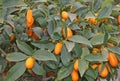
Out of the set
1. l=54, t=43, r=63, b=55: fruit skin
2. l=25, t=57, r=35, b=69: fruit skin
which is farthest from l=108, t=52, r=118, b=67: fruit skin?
l=25, t=57, r=35, b=69: fruit skin

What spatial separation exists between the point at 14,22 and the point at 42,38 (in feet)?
0.51

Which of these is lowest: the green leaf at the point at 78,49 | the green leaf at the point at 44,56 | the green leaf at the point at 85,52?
the green leaf at the point at 85,52

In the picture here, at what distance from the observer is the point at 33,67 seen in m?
1.26

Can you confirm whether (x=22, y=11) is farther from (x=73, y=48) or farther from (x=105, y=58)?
(x=105, y=58)

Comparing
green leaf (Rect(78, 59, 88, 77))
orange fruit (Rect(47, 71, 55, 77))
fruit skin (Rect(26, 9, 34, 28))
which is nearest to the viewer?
green leaf (Rect(78, 59, 88, 77))

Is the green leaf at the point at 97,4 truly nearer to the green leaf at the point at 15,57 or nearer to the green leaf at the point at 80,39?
the green leaf at the point at 80,39

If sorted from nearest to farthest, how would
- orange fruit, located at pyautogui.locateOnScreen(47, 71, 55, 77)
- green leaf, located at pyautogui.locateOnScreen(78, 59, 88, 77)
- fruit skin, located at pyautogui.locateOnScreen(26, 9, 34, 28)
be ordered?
green leaf, located at pyautogui.locateOnScreen(78, 59, 88, 77) → fruit skin, located at pyautogui.locateOnScreen(26, 9, 34, 28) → orange fruit, located at pyautogui.locateOnScreen(47, 71, 55, 77)

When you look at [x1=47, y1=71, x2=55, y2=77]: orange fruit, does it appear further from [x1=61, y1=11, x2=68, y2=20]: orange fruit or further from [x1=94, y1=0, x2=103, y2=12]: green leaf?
[x1=94, y1=0, x2=103, y2=12]: green leaf

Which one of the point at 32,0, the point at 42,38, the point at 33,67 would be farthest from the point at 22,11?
the point at 33,67

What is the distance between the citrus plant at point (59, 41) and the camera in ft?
4.03

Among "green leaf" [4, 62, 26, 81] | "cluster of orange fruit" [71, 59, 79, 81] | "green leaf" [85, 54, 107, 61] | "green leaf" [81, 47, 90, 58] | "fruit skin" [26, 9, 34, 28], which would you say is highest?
"fruit skin" [26, 9, 34, 28]

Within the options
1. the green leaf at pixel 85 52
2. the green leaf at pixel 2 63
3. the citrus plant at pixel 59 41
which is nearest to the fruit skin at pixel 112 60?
the citrus plant at pixel 59 41

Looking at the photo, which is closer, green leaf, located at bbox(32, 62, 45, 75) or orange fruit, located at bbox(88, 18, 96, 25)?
green leaf, located at bbox(32, 62, 45, 75)

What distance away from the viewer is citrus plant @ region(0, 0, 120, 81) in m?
1.23
